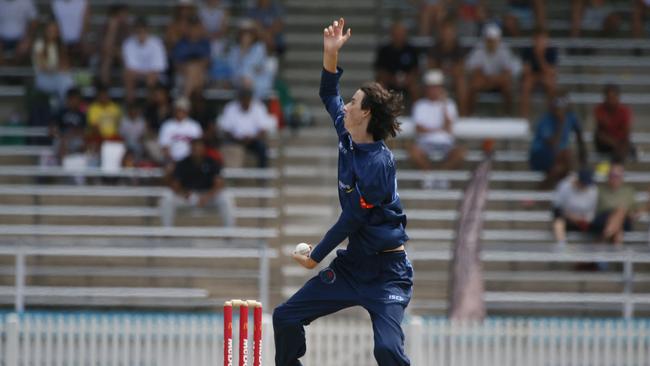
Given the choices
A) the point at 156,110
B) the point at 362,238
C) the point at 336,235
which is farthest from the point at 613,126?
the point at 336,235

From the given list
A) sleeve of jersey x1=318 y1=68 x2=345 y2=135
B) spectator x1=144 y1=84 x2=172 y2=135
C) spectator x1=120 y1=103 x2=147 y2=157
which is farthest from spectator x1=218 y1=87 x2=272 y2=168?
sleeve of jersey x1=318 y1=68 x2=345 y2=135

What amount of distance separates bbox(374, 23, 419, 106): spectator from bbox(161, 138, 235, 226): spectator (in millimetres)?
2786

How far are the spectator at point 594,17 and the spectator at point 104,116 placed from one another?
251 inches

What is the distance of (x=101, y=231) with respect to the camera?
16.8 metres

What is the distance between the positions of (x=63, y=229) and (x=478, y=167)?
4.96 metres

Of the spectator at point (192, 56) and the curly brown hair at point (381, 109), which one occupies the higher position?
the spectator at point (192, 56)

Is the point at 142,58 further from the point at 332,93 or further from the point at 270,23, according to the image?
the point at 332,93

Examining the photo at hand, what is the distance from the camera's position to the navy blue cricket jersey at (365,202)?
8906mm

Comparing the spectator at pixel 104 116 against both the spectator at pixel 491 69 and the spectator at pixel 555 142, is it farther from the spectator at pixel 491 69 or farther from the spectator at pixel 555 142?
the spectator at pixel 555 142

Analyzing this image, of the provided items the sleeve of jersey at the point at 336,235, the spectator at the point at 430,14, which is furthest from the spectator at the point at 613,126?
the sleeve of jersey at the point at 336,235

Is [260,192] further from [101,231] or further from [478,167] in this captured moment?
[478,167]

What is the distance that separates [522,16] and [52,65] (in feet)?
21.1

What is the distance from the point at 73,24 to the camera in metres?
18.9

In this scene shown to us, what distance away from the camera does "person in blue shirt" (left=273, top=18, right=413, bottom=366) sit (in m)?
8.94
